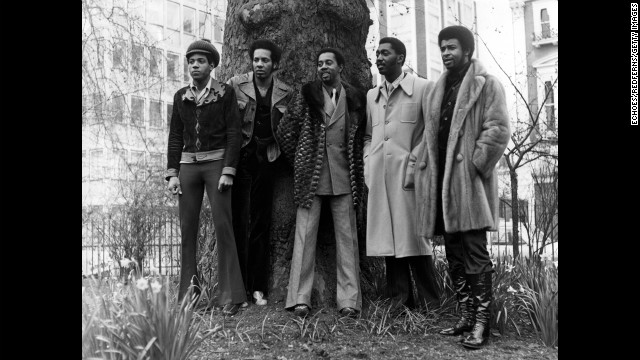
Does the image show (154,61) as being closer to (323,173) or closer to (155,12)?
(323,173)

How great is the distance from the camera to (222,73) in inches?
273

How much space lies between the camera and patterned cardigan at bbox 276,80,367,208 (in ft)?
18.3

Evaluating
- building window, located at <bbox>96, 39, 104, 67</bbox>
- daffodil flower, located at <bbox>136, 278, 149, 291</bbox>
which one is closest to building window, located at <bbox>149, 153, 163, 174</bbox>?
building window, located at <bbox>96, 39, 104, 67</bbox>

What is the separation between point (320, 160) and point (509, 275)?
2.53 m

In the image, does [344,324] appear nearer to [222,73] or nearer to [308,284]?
[308,284]

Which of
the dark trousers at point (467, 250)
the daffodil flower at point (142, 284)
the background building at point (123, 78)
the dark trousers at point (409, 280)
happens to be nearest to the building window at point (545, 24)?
the background building at point (123, 78)

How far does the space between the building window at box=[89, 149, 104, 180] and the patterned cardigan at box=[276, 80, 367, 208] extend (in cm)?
801

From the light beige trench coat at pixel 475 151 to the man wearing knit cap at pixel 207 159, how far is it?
190 cm

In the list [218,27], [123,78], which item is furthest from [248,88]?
[218,27]

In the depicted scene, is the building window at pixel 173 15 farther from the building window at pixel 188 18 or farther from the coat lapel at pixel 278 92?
the coat lapel at pixel 278 92

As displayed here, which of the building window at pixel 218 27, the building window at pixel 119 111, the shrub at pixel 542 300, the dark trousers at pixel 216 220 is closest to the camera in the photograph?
the shrub at pixel 542 300

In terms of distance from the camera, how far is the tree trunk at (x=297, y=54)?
6098mm
